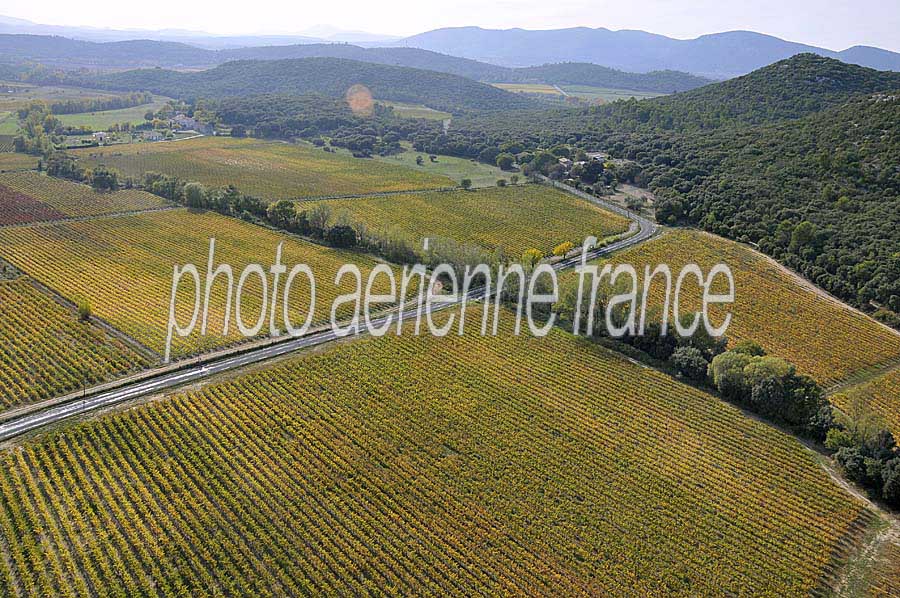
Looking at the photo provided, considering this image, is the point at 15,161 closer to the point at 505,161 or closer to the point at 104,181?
the point at 104,181

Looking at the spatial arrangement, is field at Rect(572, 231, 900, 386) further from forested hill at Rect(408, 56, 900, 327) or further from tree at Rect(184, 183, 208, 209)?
tree at Rect(184, 183, 208, 209)

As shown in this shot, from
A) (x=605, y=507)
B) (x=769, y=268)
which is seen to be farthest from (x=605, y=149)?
(x=605, y=507)

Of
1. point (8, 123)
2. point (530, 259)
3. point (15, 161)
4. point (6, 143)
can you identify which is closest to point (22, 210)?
point (15, 161)

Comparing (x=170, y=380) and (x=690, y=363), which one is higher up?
(x=690, y=363)

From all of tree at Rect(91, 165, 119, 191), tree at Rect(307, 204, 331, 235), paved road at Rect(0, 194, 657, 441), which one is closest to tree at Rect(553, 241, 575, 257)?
paved road at Rect(0, 194, 657, 441)

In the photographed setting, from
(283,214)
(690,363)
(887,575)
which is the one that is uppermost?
(283,214)

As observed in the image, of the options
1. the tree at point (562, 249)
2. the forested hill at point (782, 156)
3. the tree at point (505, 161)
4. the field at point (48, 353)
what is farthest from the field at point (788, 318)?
the tree at point (505, 161)

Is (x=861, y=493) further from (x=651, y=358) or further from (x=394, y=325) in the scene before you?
(x=394, y=325)
